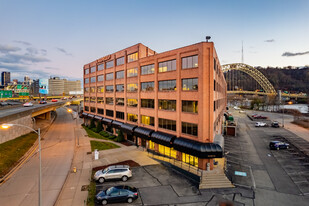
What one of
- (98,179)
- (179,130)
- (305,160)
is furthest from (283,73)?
(98,179)

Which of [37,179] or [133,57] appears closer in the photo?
[37,179]

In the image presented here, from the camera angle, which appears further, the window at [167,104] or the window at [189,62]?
the window at [167,104]

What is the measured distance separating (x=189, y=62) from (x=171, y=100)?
264 inches

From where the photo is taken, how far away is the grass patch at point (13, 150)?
21.6 m

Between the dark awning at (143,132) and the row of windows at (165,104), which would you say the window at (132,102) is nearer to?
the row of windows at (165,104)

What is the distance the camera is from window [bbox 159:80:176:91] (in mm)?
25683

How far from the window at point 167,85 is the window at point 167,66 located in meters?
2.10

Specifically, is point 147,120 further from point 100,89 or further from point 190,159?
point 100,89

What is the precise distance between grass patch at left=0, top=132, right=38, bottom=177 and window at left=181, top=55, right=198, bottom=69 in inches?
1113

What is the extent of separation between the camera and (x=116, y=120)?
133 ft

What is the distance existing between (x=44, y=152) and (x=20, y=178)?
31.7 ft

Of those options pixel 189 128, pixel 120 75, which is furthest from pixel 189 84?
pixel 120 75

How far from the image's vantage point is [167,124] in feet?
87.0

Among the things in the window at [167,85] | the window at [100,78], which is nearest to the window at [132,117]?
the window at [167,85]
